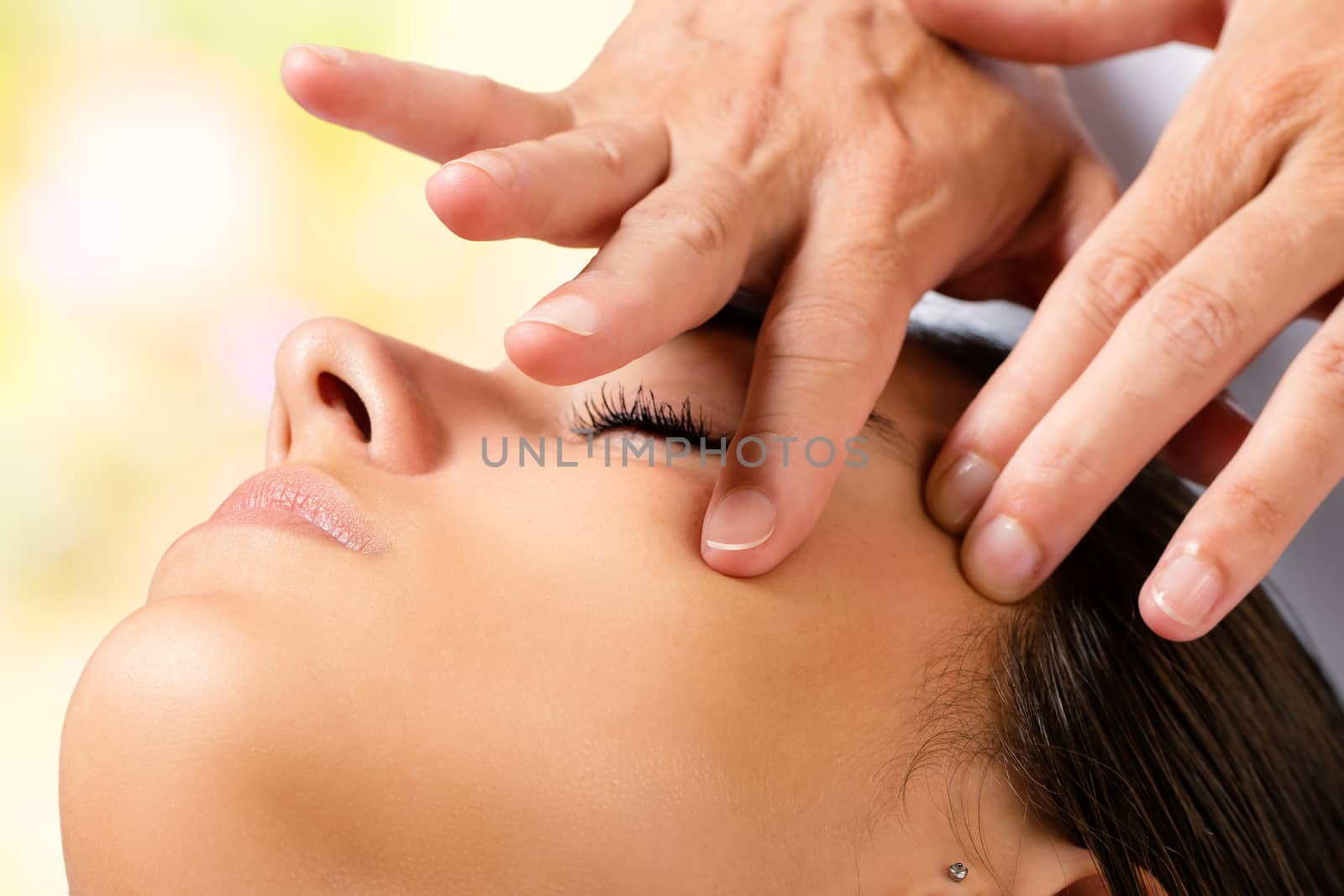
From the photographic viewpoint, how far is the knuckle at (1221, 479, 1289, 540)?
84 cm

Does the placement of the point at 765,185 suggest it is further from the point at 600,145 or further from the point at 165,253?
the point at 165,253

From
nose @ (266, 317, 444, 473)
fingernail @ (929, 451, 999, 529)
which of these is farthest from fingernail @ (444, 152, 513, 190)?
fingernail @ (929, 451, 999, 529)

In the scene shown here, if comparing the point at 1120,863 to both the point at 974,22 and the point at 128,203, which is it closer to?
the point at 974,22

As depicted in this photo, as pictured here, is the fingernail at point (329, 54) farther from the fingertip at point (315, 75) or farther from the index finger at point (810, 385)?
the index finger at point (810, 385)

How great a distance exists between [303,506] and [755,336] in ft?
1.50

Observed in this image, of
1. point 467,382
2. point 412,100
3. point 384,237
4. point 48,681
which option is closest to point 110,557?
point 48,681

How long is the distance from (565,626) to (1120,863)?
0.49 m

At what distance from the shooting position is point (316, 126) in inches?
80.6

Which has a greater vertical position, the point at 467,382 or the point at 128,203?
the point at 467,382

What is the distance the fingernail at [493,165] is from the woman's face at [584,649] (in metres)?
0.23

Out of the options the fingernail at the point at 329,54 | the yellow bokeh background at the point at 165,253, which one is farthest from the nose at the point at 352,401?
the yellow bokeh background at the point at 165,253

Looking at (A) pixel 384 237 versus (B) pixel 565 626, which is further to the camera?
(A) pixel 384 237

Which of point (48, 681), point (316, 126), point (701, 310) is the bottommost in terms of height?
point (48, 681)

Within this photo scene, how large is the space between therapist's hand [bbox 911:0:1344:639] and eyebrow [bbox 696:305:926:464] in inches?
1.5
